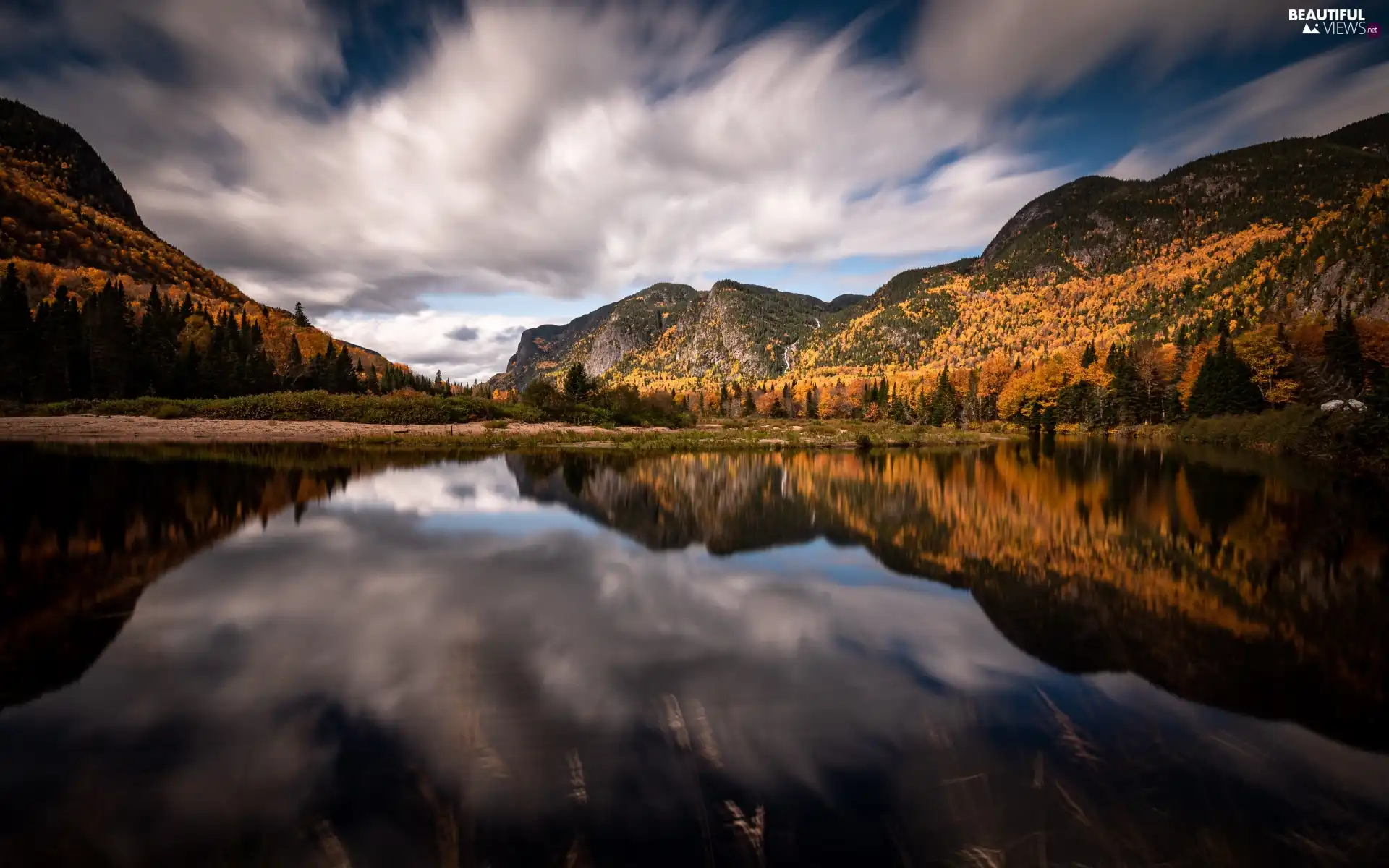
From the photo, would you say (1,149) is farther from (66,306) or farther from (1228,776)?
(1228,776)

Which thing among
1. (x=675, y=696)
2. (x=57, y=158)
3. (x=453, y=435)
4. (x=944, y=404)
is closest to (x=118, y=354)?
(x=453, y=435)

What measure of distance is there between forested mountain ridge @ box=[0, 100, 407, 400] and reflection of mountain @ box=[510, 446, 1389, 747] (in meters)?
59.2

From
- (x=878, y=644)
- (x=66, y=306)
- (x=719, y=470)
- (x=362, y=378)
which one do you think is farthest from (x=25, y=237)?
(x=878, y=644)

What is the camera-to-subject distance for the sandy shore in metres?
37.1

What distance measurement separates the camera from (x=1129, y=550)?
41.9 ft

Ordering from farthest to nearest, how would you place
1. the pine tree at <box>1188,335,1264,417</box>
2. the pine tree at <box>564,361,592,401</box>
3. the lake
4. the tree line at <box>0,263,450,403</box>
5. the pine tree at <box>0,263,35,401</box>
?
1. the pine tree at <box>564,361,592,401</box>
2. the pine tree at <box>1188,335,1264,417</box>
3. the tree line at <box>0,263,450,403</box>
4. the pine tree at <box>0,263,35,401</box>
5. the lake

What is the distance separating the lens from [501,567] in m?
11.1

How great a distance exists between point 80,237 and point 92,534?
170 m

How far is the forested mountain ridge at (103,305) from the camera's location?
A: 185 feet

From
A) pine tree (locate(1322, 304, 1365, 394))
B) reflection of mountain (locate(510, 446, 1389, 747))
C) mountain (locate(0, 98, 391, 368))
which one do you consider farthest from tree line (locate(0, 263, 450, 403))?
pine tree (locate(1322, 304, 1365, 394))

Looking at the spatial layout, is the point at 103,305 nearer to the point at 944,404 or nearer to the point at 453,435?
the point at 453,435

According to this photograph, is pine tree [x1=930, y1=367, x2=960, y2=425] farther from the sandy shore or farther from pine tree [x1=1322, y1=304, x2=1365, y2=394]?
the sandy shore

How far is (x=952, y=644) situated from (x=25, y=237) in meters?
173

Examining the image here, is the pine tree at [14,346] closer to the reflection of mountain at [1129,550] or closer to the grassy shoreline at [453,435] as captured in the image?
the grassy shoreline at [453,435]
